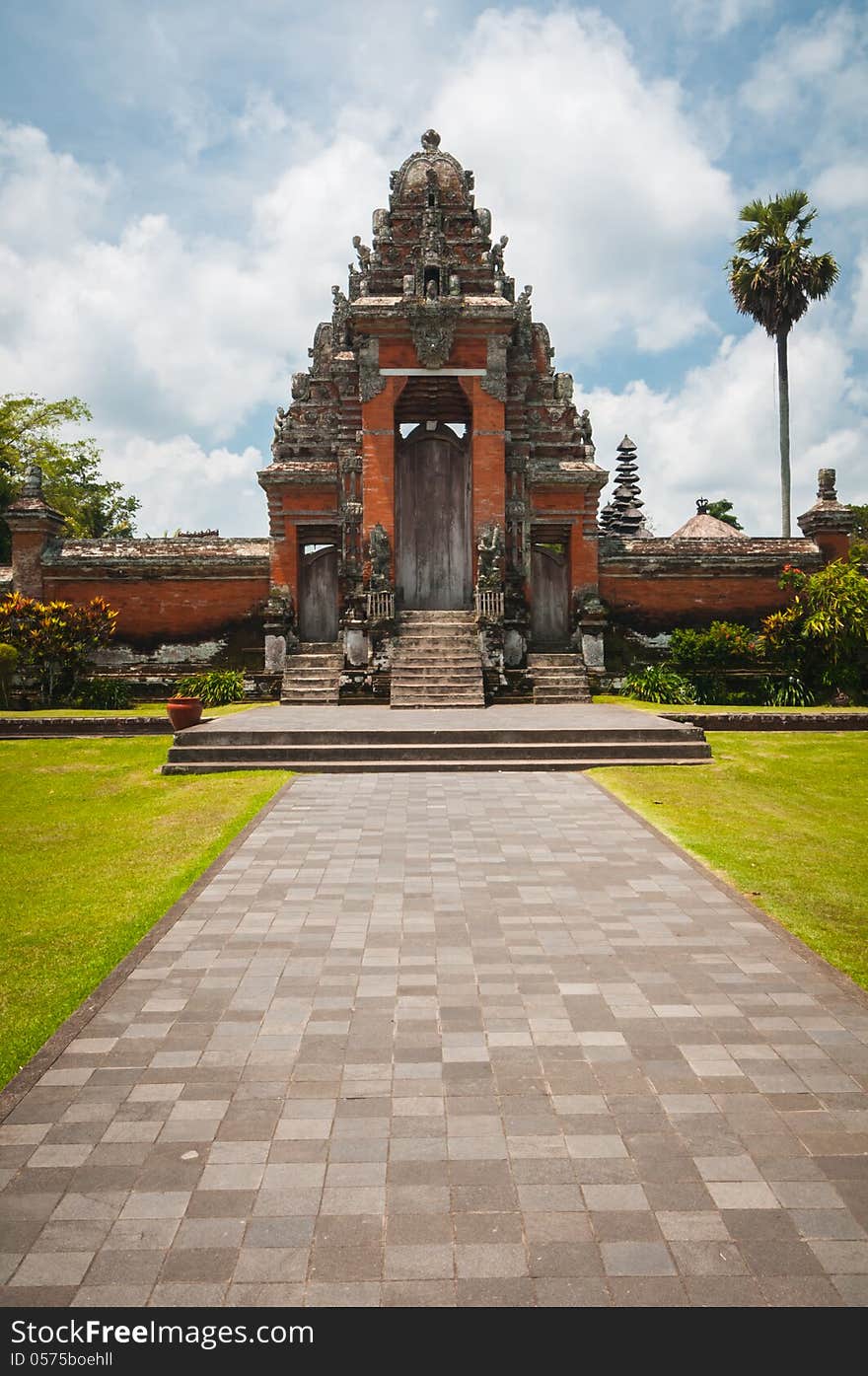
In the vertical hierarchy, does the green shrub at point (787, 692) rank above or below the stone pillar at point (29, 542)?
below

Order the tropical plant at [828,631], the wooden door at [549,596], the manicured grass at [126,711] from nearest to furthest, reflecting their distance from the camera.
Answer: the manicured grass at [126,711] → the tropical plant at [828,631] → the wooden door at [549,596]

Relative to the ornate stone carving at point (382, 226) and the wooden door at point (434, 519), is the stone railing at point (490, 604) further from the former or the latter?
the ornate stone carving at point (382, 226)

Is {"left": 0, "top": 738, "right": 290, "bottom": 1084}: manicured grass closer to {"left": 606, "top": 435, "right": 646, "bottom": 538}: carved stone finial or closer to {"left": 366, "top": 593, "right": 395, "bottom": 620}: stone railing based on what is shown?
{"left": 366, "top": 593, "right": 395, "bottom": 620}: stone railing

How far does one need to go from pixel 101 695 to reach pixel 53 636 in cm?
160

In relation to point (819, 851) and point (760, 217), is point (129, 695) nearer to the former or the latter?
point (819, 851)

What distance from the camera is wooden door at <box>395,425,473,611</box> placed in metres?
19.5

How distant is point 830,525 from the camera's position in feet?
66.0

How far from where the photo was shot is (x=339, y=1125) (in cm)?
330

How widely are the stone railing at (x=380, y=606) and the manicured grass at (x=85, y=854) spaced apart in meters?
5.36

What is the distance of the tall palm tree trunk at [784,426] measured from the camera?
2938 centimetres

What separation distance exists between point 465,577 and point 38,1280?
58.5 ft

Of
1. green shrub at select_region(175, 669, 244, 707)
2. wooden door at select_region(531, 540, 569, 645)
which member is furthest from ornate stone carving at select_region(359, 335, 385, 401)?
green shrub at select_region(175, 669, 244, 707)

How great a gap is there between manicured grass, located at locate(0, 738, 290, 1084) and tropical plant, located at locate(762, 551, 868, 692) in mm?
12096

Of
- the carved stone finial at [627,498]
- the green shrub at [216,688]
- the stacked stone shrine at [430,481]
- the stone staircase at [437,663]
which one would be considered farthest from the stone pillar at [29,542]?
the carved stone finial at [627,498]
